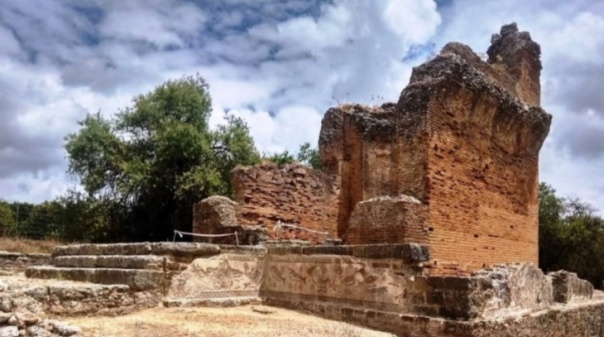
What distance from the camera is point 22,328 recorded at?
208 inches

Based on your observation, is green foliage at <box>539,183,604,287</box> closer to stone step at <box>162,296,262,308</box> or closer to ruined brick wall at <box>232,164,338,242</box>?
ruined brick wall at <box>232,164,338,242</box>

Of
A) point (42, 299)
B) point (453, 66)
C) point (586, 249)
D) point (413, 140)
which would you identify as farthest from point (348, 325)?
point (586, 249)

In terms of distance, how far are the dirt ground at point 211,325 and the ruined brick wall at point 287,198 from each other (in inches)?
208

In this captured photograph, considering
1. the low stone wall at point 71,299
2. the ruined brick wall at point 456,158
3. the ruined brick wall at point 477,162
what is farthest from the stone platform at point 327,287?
the ruined brick wall at point 477,162

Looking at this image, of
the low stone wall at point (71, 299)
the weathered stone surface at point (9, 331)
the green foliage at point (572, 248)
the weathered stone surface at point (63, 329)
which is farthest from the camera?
the green foliage at point (572, 248)

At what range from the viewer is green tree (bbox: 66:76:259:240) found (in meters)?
22.2

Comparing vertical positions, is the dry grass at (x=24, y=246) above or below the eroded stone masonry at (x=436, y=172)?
below

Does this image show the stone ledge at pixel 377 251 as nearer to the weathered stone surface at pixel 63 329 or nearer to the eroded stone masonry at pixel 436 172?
the eroded stone masonry at pixel 436 172

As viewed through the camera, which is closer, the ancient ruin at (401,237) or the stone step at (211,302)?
the ancient ruin at (401,237)

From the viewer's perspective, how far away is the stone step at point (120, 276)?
731 cm

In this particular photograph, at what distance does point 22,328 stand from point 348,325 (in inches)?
152

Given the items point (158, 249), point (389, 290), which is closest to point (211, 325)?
point (158, 249)

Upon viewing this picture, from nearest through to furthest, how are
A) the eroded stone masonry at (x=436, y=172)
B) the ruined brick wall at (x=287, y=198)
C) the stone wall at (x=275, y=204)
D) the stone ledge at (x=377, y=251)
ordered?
the stone ledge at (x=377, y=251) < the eroded stone masonry at (x=436, y=172) < the stone wall at (x=275, y=204) < the ruined brick wall at (x=287, y=198)

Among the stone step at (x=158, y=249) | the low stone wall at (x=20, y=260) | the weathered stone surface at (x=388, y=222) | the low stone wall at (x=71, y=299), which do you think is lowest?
the low stone wall at (x=20, y=260)
